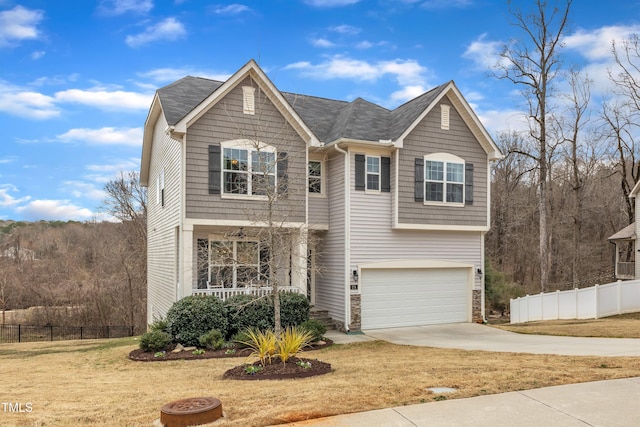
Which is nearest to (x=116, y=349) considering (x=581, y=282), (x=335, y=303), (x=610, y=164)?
(x=335, y=303)

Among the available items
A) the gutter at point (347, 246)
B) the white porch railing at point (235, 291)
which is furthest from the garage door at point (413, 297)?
the white porch railing at point (235, 291)

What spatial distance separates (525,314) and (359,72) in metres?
12.2

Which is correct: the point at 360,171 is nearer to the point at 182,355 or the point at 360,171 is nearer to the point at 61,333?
the point at 182,355

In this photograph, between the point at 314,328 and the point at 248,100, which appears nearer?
the point at 314,328

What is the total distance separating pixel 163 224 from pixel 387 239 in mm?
8036

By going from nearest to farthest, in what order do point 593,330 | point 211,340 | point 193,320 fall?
1. point 211,340
2. point 193,320
3. point 593,330

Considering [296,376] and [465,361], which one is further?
[465,361]

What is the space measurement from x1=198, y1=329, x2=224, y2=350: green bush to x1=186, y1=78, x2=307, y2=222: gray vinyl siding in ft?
10.8

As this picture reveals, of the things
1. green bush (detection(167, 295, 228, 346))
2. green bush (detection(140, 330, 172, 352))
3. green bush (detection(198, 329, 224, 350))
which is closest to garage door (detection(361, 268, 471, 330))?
green bush (detection(167, 295, 228, 346))

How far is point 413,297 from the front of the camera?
655 inches

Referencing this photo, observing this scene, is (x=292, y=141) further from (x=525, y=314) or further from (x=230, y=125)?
(x=525, y=314)

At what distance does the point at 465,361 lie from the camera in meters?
9.14

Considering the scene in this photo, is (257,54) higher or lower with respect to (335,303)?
higher

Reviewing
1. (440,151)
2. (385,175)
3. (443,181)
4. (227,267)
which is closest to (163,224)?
(227,267)
